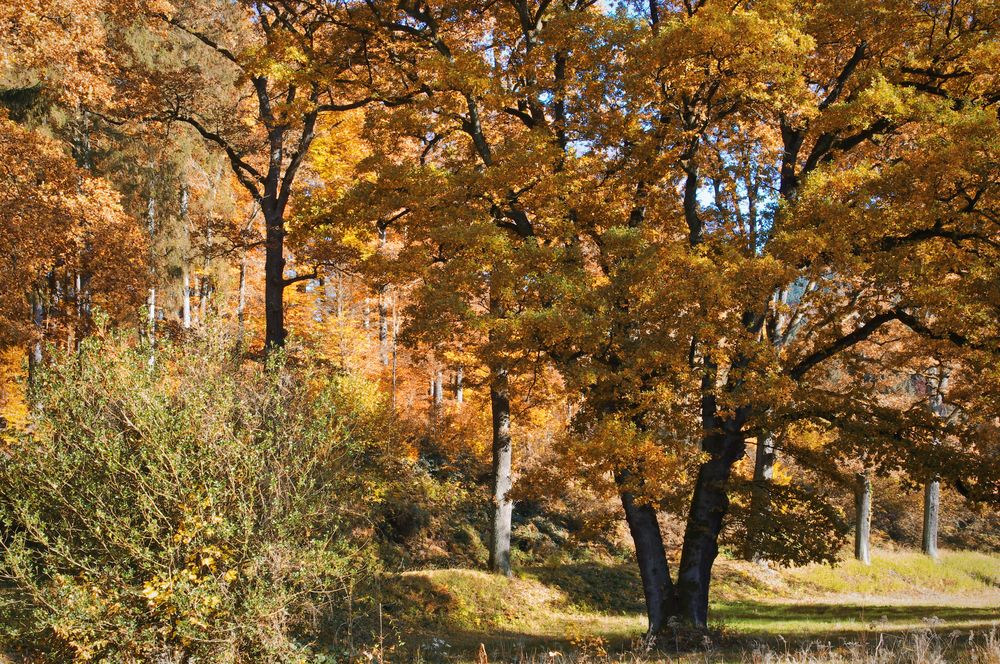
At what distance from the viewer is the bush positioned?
19.5 feet

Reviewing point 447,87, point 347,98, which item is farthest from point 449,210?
point 347,98

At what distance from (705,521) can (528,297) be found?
181 inches

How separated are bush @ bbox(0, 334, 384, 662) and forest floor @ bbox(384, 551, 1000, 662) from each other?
370 centimetres

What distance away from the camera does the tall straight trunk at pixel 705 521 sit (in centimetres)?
1198

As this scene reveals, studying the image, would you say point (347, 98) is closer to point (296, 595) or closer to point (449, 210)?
point (449, 210)

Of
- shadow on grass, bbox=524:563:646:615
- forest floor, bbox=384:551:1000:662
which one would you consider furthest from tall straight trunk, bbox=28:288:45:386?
shadow on grass, bbox=524:563:646:615

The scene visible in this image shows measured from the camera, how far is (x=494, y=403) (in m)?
17.6

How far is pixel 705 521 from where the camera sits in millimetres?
12055

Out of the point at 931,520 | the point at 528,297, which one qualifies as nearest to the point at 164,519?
the point at 528,297

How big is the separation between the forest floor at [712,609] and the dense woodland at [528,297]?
1233 millimetres

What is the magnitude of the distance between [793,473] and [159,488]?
88.6ft

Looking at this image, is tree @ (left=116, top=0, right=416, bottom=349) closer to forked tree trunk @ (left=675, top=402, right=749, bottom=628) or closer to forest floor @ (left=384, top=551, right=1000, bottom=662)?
forest floor @ (left=384, top=551, right=1000, bottom=662)

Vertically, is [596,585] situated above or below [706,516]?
below

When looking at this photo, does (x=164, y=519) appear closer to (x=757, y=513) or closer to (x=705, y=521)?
(x=757, y=513)
